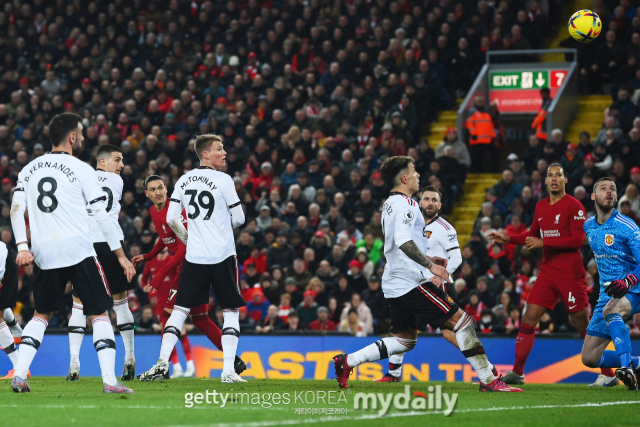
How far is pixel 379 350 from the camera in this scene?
8.82 m

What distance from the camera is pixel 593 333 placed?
9.55m

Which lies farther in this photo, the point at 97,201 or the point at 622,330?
the point at 622,330

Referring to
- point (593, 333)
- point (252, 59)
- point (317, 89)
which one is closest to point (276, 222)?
point (317, 89)

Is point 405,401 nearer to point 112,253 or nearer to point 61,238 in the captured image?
point 61,238

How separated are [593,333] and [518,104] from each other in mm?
11593

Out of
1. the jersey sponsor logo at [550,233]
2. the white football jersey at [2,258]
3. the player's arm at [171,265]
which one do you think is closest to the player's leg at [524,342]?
the jersey sponsor logo at [550,233]

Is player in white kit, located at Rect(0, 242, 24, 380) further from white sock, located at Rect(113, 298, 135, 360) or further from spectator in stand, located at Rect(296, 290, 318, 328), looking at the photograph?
spectator in stand, located at Rect(296, 290, 318, 328)

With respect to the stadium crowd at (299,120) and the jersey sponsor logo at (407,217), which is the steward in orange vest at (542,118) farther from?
the jersey sponsor logo at (407,217)

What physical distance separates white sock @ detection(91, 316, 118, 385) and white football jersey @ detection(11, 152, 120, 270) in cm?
58

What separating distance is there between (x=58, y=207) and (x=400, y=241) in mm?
3052

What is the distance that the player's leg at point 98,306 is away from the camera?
7777 millimetres

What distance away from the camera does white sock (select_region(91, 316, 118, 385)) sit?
25.5 feet

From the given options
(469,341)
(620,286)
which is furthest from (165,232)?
(620,286)

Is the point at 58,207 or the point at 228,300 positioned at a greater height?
the point at 58,207
